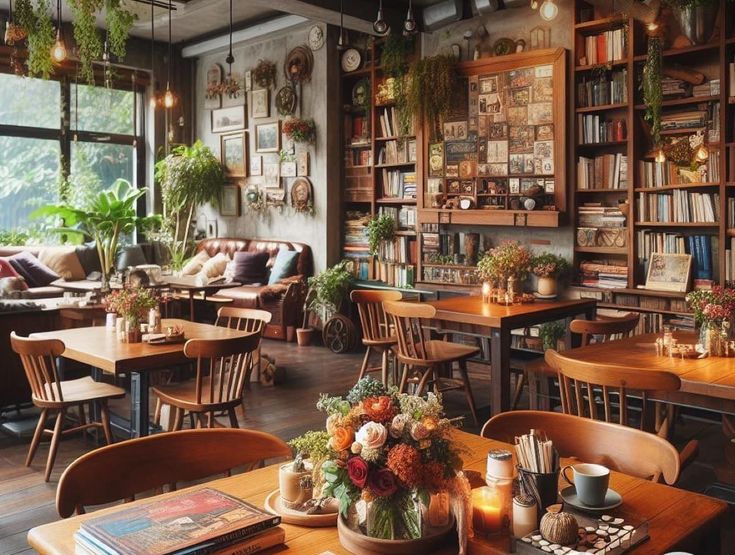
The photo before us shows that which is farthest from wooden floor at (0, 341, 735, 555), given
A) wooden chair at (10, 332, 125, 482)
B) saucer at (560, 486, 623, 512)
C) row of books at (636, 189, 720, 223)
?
row of books at (636, 189, 720, 223)

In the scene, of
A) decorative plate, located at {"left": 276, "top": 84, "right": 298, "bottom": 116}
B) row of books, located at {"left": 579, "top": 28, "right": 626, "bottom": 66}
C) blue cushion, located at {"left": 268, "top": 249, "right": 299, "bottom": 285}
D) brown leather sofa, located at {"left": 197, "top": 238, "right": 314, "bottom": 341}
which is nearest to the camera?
row of books, located at {"left": 579, "top": 28, "right": 626, "bottom": 66}

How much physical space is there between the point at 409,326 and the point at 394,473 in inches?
150

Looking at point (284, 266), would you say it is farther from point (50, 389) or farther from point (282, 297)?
point (50, 389)

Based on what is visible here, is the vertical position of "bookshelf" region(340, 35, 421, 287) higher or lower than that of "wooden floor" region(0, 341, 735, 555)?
higher

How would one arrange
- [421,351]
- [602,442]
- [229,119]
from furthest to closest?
1. [229,119]
2. [421,351]
3. [602,442]

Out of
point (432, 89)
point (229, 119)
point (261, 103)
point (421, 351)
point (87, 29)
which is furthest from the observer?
point (229, 119)

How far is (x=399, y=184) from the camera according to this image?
877 cm

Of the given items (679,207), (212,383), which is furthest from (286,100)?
(212,383)

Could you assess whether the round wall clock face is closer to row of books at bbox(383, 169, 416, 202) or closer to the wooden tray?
row of books at bbox(383, 169, 416, 202)

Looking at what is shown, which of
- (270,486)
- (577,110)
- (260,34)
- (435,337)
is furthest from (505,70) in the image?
(270,486)

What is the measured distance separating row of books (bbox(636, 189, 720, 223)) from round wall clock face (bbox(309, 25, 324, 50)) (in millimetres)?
4401

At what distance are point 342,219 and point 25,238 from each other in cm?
436

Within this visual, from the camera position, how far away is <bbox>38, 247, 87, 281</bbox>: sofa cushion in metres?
9.77

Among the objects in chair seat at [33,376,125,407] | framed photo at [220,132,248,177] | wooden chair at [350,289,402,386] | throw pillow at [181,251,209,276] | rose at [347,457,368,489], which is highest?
framed photo at [220,132,248,177]
